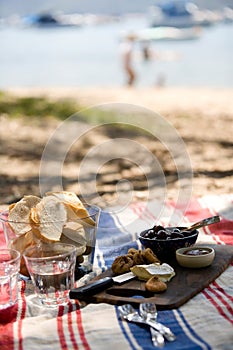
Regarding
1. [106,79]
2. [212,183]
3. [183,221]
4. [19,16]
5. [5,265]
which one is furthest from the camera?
[19,16]

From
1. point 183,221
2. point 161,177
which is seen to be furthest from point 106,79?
point 183,221

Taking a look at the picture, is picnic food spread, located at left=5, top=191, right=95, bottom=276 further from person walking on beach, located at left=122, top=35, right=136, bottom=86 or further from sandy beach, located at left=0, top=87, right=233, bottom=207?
person walking on beach, located at left=122, top=35, right=136, bottom=86

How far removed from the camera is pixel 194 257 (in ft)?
5.46

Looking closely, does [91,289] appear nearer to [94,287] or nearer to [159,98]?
[94,287]

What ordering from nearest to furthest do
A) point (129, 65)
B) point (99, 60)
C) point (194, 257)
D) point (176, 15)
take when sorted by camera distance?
point (194, 257)
point (129, 65)
point (99, 60)
point (176, 15)

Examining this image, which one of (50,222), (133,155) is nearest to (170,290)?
(50,222)

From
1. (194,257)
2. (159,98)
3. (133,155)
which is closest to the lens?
(194,257)

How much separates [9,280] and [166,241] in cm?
40

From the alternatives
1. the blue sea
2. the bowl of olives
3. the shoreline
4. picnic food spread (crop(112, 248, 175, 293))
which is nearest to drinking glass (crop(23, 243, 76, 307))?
picnic food spread (crop(112, 248, 175, 293))

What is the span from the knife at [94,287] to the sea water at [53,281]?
27mm

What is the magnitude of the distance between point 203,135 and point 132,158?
1190 millimetres

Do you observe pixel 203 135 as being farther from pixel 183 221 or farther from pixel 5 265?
pixel 5 265

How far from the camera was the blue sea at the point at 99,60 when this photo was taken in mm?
13211

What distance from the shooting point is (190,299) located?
5.08 ft
